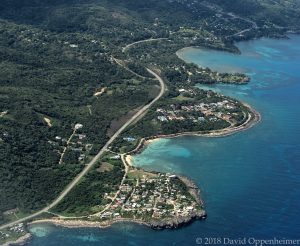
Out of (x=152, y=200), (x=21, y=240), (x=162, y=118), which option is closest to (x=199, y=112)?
(x=162, y=118)

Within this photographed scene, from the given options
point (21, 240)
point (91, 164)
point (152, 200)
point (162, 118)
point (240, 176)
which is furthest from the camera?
point (162, 118)

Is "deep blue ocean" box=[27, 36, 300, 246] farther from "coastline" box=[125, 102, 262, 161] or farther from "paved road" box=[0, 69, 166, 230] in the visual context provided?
"paved road" box=[0, 69, 166, 230]

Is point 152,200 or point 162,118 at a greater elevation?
point 162,118

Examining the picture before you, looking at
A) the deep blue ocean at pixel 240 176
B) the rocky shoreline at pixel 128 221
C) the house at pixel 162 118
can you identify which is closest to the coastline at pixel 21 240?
the deep blue ocean at pixel 240 176

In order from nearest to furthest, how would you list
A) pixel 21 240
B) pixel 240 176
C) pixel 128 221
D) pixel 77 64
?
pixel 21 240, pixel 128 221, pixel 240 176, pixel 77 64

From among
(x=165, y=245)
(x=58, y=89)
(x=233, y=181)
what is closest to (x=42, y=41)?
(x=58, y=89)

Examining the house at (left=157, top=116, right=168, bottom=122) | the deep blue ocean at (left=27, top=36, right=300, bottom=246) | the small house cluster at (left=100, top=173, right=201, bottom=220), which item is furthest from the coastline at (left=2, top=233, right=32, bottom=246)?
the house at (left=157, top=116, right=168, bottom=122)

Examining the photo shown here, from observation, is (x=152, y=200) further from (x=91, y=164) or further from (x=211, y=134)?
(x=211, y=134)

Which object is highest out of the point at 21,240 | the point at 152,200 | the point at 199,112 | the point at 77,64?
the point at 77,64
